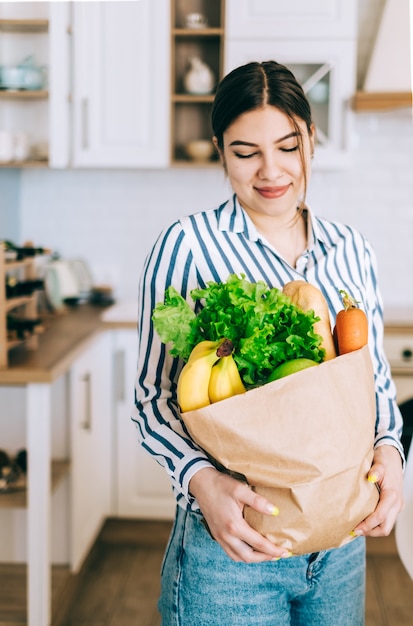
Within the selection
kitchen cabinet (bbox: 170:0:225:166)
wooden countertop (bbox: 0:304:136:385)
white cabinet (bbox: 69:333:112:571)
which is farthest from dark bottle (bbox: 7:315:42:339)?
kitchen cabinet (bbox: 170:0:225:166)

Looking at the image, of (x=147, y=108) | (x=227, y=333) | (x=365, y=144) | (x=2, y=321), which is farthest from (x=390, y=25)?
(x=227, y=333)

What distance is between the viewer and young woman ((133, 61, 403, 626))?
1086 mm

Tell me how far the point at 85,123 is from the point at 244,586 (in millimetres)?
2434

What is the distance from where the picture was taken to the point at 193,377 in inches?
34.7

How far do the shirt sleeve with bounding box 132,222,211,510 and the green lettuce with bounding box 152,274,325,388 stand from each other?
0.14 metres

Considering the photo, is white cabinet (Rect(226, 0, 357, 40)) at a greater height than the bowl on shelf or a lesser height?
greater

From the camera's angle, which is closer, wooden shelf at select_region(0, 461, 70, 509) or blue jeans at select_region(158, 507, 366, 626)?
blue jeans at select_region(158, 507, 366, 626)

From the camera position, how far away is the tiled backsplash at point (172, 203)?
3385 millimetres

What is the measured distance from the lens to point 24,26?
10.1ft

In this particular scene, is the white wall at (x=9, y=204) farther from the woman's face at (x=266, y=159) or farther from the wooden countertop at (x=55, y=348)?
the woman's face at (x=266, y=159)

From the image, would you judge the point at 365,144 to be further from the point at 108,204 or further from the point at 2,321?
the point at 2,321

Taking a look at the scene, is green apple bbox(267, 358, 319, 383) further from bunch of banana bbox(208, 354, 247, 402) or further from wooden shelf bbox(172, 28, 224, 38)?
wooden shelf bbox(172, 28, 224, 38)

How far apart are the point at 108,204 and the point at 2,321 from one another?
1475mm

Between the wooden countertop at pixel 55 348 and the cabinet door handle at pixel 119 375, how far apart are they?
0.13 m
